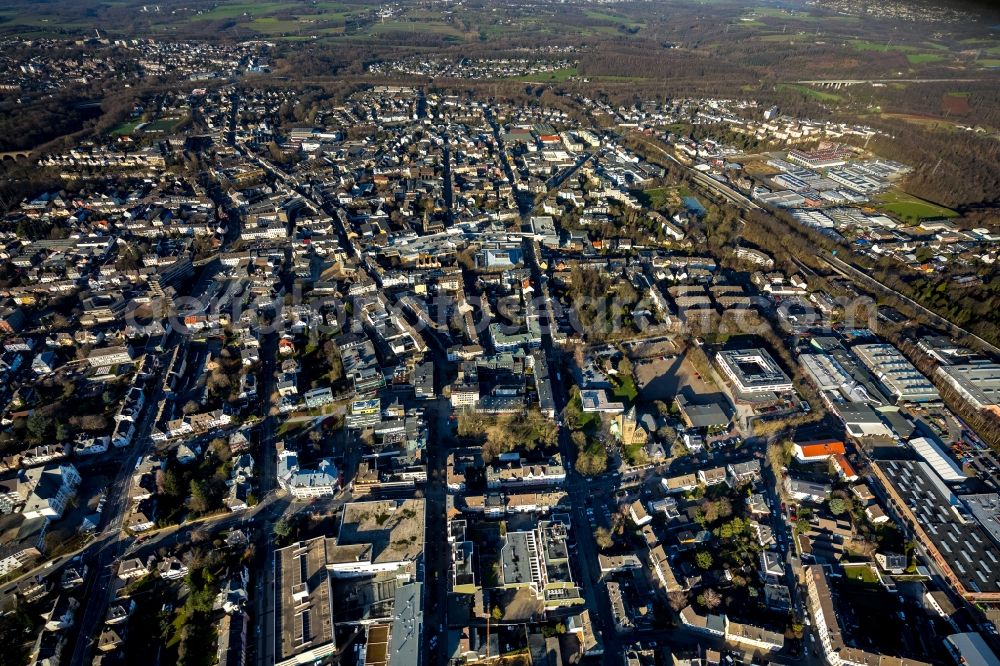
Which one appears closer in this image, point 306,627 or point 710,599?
point 306,627

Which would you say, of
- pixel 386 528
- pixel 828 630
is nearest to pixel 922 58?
pixel 828 630

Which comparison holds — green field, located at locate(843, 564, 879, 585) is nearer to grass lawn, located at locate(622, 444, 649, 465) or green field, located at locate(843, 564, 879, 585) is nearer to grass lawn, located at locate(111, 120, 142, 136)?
grass lawn, located at locate(622, 444, 649, 465)

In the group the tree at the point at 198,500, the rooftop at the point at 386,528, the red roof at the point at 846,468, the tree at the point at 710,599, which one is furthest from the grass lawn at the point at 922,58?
the tree at the point at 198,500

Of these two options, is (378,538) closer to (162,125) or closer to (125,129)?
(162,125)

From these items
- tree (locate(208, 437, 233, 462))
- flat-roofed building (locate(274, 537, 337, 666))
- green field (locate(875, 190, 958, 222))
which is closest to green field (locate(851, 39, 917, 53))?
green field (locate(875, 190, 958, 222))

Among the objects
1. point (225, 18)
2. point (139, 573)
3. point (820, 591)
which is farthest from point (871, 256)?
point (225, 18)
